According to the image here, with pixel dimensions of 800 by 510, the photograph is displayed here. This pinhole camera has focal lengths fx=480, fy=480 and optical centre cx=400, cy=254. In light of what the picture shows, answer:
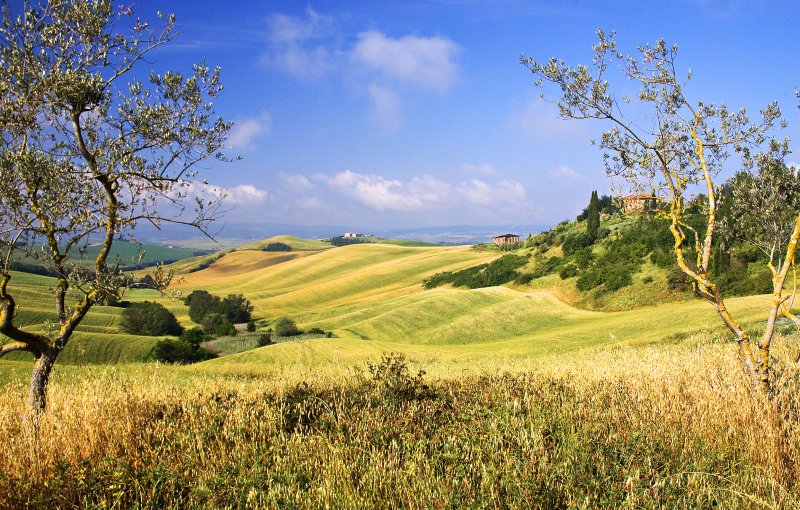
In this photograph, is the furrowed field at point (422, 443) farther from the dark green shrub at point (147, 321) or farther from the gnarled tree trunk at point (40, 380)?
the dark green shrub at point (147, 321)

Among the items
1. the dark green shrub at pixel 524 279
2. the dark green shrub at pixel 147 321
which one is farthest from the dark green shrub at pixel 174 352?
the dark green shrub at pixel 524 279

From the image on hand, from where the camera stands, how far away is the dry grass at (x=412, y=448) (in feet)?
14.7

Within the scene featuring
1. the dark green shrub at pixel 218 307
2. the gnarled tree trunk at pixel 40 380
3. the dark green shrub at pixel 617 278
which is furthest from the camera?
the dark green shrub at pixel 218 307

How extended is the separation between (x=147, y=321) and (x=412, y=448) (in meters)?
68.9

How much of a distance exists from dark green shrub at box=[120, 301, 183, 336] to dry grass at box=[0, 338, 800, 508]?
6225cm

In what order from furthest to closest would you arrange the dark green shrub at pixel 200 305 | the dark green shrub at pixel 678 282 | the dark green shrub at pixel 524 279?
the dark green shrub at pixel 200 305 → the dark green shrub at pixel 524 279 → the dark green shrub at pixel 678 282

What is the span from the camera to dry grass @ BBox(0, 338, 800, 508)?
4.49 m

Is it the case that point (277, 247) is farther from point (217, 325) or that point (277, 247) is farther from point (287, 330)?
point (287, 330)

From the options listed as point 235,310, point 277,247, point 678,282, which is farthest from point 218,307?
point 277,247

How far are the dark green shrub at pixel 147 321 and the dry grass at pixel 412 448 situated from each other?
62251 millimetres

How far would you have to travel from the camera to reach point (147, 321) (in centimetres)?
6506

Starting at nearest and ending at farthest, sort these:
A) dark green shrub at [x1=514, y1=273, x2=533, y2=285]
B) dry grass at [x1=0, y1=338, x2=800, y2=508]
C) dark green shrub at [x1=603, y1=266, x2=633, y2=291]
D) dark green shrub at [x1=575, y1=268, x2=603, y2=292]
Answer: dry grass at [x1=0, y1=338, x2=800, y2=508], dark green shrub at [x1=603, y1=266, x2=633, y2=291], dark green shrub at [x1=575, y1=268, x2=603, y2=292], dark green shrub at [x1=514, y1=273, x2=533, y2=285]

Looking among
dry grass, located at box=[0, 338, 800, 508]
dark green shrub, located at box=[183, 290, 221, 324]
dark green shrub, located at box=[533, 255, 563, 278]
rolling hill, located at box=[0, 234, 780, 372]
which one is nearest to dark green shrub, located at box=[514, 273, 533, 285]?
dark green shrub, located at box=[533, 255, 563, 278]

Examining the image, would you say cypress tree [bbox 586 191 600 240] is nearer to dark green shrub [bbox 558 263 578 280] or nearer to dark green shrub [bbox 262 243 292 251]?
dark green shrub [bbox 558 263 578 280]
